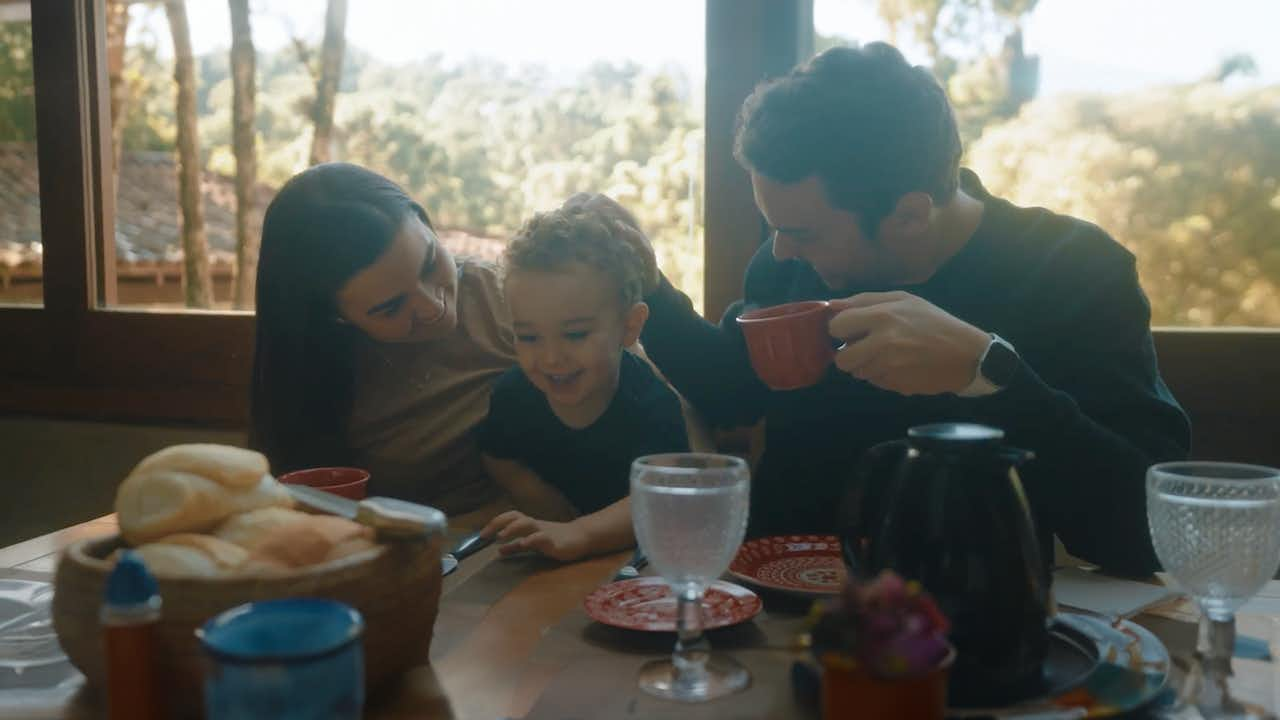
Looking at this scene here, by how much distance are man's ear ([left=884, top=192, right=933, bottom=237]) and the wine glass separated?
706 mm

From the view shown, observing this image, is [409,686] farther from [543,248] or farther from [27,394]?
[27,394]

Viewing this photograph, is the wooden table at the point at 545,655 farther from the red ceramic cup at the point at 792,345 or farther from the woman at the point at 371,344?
the woman at the point at 371,344

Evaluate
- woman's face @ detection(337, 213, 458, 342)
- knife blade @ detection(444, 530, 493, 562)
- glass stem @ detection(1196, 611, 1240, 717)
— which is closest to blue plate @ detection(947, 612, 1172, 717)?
glass stem @ detection(1196, 611, 1240, 717)

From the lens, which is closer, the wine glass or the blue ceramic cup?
the blue ceramic cup

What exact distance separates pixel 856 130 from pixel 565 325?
19.4 inches

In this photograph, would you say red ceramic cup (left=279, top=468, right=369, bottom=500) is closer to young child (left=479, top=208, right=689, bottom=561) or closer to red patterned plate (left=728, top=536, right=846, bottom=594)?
young child (left=479, top=208, right=689, bottom=561)

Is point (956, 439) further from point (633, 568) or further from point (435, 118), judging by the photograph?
point (435, 118)

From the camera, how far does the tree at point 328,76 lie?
2551 mm

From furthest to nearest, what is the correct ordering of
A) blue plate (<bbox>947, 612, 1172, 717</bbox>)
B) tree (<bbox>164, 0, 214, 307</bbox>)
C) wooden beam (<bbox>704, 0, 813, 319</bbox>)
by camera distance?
tree (<bbox>164, 0, 214, 307</bbox>)
wooden beam (<bbox>704, 0, 813, 319</bbox>)
blue plate (<bbox>947, 612, 1172, 717</bbox>)

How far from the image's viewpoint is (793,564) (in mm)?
1144

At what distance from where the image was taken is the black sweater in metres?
1.30

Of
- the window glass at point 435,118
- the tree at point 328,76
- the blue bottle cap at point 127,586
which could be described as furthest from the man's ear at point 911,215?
the tree at point 328,76

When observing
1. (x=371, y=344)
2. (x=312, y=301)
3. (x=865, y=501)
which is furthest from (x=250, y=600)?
(x=371, y=344)

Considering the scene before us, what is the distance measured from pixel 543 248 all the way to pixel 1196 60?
4.19ft
